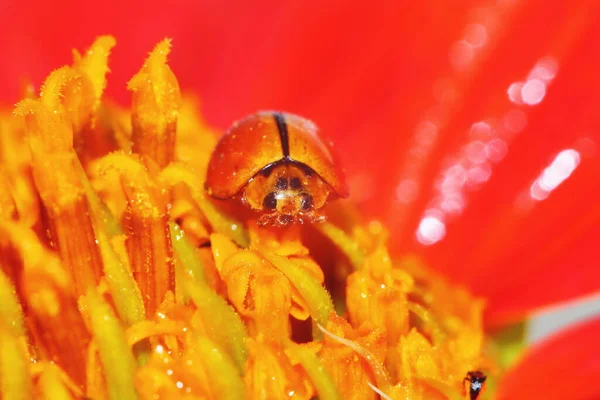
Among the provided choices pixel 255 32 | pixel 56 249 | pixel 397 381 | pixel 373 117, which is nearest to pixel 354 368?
pixel 397 381

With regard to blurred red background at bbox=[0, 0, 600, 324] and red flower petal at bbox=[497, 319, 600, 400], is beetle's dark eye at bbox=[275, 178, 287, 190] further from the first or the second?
blurred red background at bbox=[0, 0, 600, 324]

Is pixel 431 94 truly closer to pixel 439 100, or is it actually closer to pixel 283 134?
pixel 439 100

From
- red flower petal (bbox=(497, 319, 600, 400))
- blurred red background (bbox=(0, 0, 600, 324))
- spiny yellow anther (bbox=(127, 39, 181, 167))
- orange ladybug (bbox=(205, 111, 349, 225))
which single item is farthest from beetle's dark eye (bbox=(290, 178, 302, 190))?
blurred red background (bbox=(0, 0, 600, 324))

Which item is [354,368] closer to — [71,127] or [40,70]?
[71,127]

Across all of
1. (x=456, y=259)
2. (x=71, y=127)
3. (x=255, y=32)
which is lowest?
(x=71, y=127)

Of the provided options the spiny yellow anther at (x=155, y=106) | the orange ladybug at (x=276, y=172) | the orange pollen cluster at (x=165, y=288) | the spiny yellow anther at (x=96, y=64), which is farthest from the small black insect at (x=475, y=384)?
the spiny yellow anther at (x=96, y=64)

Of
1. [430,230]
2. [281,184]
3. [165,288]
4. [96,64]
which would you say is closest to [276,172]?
[281,184]
